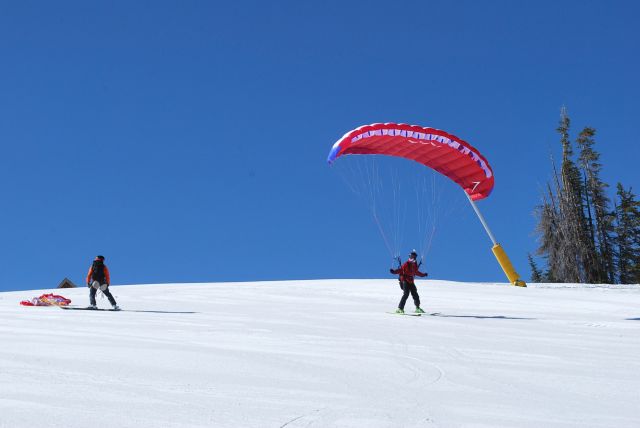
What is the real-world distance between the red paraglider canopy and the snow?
5.98 m

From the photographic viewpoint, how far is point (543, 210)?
4478 centimetres

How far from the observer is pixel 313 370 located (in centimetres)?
628

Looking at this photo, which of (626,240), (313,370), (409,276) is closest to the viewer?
(313,370)

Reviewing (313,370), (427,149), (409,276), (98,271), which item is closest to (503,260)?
(427,149)

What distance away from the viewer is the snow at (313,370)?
14.9ft

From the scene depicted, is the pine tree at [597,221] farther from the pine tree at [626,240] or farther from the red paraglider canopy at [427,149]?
the red paraglider canopy at [427,149]

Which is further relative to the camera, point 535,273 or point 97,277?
point 535,273

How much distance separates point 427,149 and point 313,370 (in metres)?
13.5

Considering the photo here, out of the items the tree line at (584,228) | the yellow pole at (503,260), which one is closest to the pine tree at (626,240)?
the tree line at (584,228)

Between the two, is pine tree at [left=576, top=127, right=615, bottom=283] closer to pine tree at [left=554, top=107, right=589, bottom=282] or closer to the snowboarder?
pine tree at [left=554, top=107, right=589, bottom=282]

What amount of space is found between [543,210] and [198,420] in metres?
43.9

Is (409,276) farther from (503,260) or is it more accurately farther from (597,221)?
(597,221)

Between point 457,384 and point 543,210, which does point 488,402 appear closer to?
point 457,384

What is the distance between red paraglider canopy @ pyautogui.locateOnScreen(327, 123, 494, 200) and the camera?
57.7 feet
